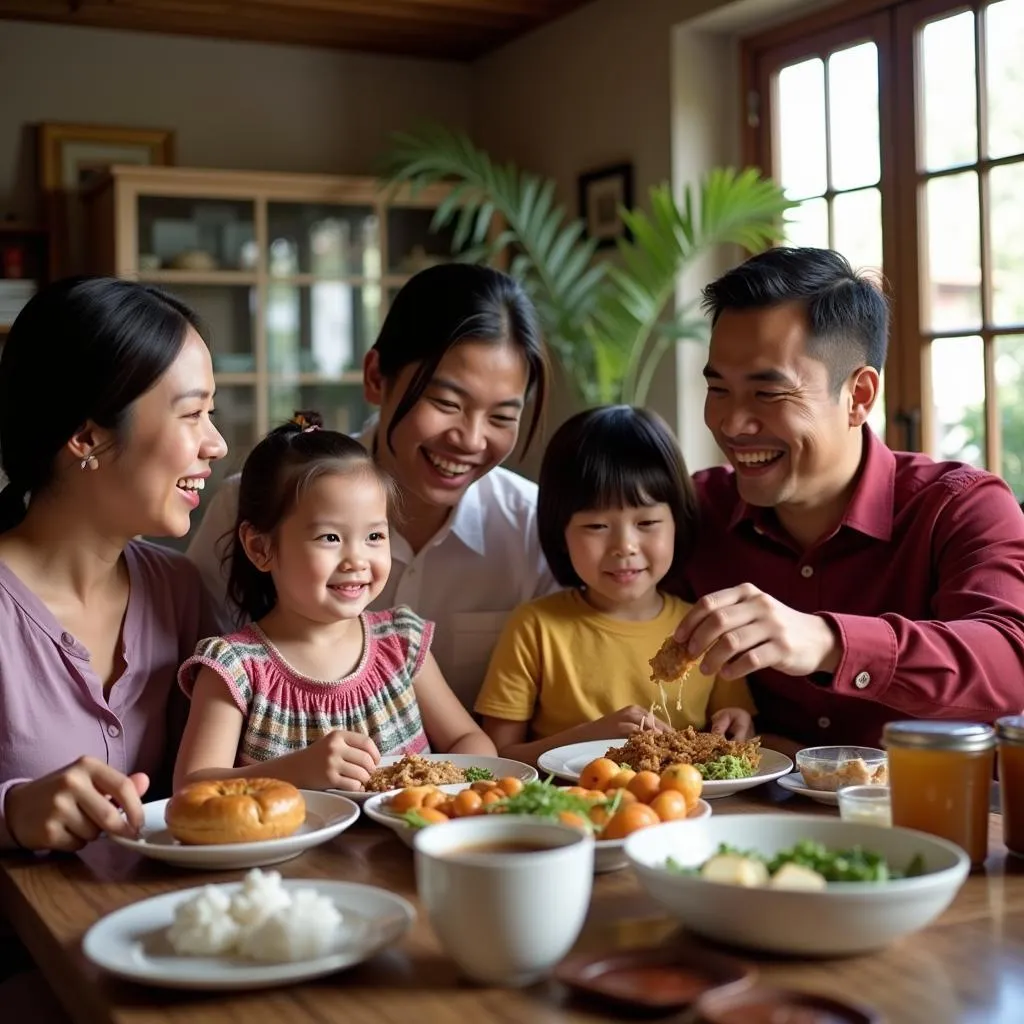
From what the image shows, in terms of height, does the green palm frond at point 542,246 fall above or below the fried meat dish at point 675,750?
above

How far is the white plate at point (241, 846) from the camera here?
1.34 m

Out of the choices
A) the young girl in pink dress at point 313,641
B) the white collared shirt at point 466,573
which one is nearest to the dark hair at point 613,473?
the white collared shirt at point 466,573

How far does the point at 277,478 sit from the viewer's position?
6.51ft

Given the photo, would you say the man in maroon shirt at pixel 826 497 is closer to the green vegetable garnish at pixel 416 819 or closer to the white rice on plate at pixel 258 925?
the green vegetable garnish at pixel 416 819

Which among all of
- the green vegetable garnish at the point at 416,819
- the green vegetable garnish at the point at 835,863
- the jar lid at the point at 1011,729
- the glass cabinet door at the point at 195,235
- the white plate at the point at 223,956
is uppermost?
the glass cabinet door at the point at 195,235

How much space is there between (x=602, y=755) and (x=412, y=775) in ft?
1.03

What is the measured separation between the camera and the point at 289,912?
1084 millimetres

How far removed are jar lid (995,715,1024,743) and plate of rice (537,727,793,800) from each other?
320 mm

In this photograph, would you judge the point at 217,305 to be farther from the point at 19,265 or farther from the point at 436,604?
the point at 436,604

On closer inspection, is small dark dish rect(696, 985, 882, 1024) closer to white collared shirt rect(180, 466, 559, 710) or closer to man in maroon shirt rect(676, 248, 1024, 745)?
man in maroon shirt rect(676, 248, 1024, 745)

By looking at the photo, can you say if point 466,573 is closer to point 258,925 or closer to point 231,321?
point 258,925

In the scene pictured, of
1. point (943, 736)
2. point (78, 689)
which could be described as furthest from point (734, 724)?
point (78, 689)

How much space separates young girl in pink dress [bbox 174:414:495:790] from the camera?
1851 mm

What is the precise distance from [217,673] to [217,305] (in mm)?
3752
